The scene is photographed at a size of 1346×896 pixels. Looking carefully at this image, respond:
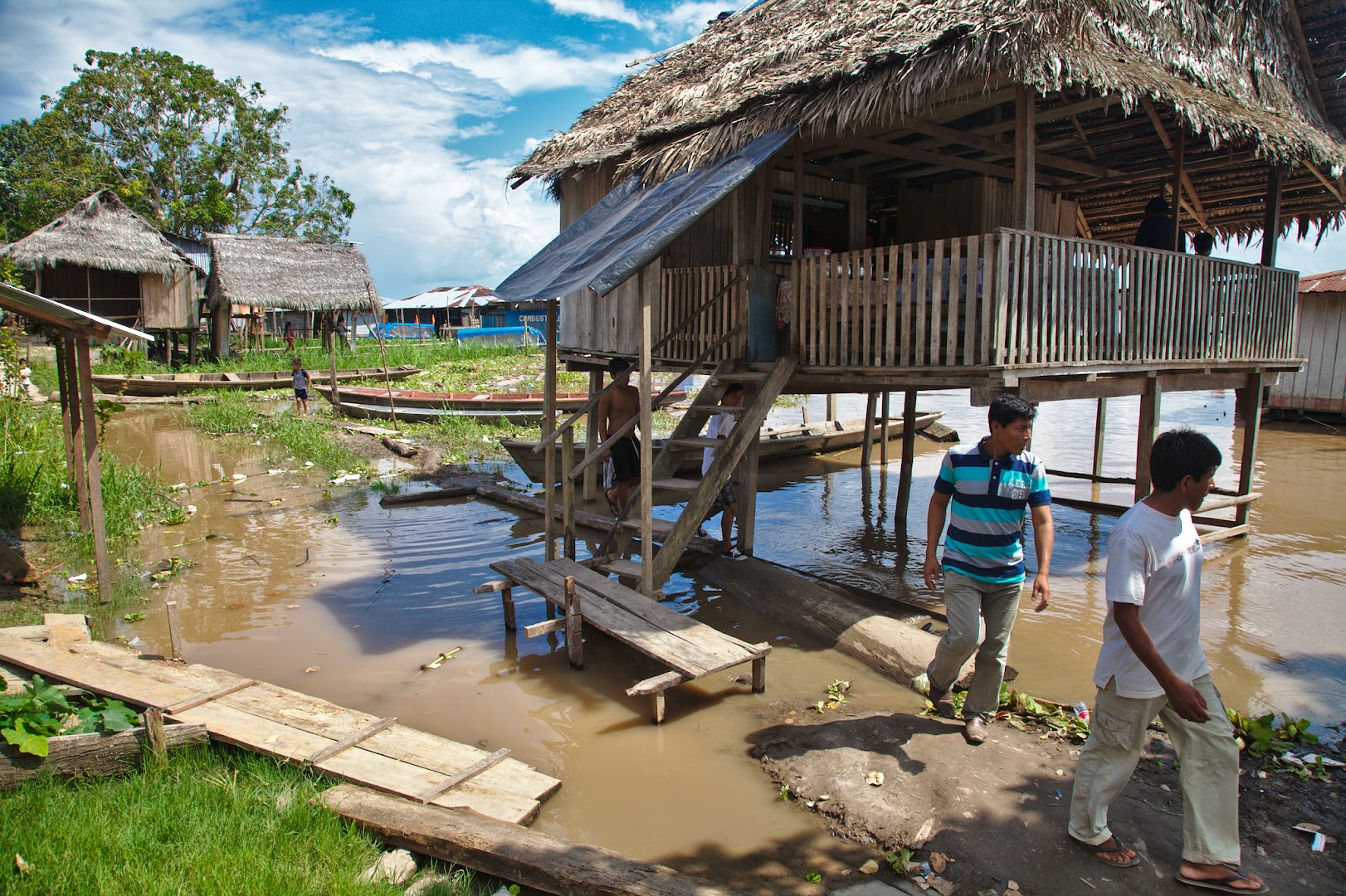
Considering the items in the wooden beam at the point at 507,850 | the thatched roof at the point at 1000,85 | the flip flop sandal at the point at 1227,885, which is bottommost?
the flip flop sandal at the point at 1227,885

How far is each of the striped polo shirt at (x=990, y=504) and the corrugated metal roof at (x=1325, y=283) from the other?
17.7 metres

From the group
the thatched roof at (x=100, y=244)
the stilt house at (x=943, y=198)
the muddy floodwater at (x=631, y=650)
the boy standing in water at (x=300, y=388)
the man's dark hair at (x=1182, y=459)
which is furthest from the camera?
the thatched roof at (x=100, y=244)

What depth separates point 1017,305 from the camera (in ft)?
19.1

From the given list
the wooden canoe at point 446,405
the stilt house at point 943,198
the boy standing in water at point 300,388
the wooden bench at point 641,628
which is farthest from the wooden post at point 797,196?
the boy standing in water at point 300,388

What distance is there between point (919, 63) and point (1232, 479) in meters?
11.0

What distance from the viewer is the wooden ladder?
632 cm

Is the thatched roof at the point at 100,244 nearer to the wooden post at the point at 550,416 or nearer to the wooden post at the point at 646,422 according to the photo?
the wooden post at the point at 550,416

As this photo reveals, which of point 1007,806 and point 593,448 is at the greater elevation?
point 593,448

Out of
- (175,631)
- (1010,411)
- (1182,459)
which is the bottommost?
(175,631)

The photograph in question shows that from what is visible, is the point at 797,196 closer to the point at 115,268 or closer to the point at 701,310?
the point at 701,310

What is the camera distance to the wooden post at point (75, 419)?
7090 mm

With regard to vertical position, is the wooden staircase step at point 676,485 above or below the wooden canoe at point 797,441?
above

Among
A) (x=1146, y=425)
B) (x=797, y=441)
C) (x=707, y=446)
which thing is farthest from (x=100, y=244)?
(x=1146, y=425)

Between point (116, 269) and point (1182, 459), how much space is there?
2742 cm
